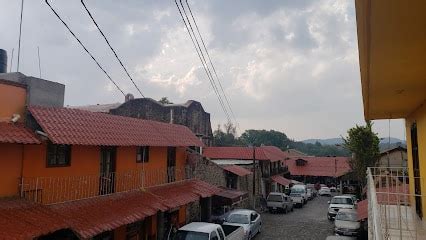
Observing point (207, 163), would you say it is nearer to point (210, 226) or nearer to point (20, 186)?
point (210, 226)

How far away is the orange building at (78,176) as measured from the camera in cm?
961

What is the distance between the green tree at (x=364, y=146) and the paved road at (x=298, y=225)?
6096mm

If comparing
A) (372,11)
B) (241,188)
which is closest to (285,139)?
(241,188)

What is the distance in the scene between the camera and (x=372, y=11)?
333cm

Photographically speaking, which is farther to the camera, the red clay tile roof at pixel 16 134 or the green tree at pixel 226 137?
the green tree at pixel 226 137

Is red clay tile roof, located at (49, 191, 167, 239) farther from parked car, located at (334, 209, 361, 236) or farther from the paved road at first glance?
parked car, located at (334, 209, 361, 236)

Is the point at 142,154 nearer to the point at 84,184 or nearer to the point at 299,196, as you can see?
the point at 84,184

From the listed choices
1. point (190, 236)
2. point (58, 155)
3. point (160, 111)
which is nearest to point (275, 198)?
point (160, 111)

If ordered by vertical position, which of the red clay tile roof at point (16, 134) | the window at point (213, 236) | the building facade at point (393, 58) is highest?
the building facade at point (393, 58)

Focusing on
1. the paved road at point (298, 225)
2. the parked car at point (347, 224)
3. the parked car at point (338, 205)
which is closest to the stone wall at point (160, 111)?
the paved road at point (298, 225)

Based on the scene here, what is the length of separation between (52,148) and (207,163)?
44.4ft

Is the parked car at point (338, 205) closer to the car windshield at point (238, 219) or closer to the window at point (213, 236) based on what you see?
the car windshield at point (238, 219)

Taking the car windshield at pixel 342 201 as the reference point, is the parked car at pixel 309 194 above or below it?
below

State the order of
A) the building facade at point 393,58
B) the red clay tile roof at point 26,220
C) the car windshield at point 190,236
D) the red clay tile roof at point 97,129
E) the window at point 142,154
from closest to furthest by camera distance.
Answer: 1. the building facade at point 393,58
2. the red clay tile roof at point 26,220
3. the red clay tile roof at point 97,129
4. the car windshield at point 190,236
5. the window at point 142,154
